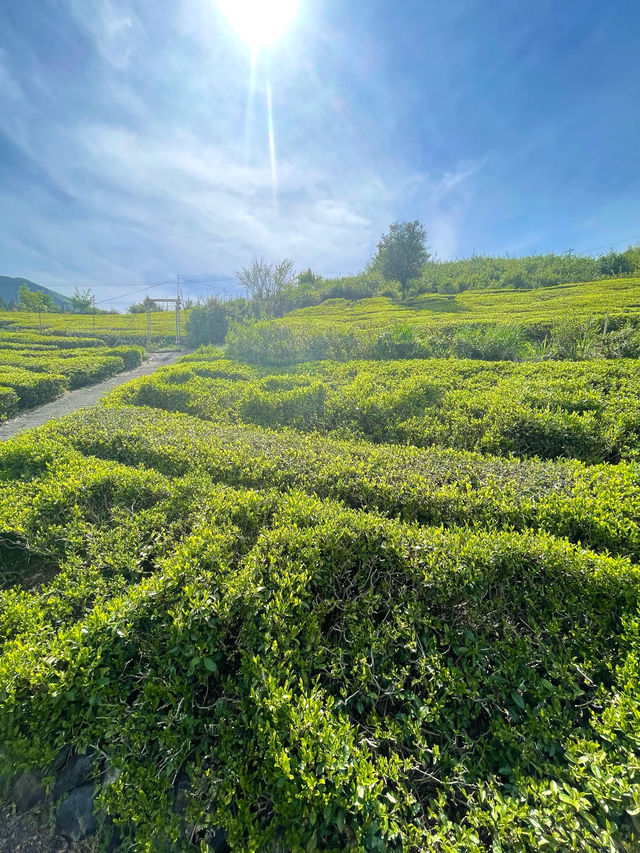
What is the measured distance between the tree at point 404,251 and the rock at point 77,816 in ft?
104

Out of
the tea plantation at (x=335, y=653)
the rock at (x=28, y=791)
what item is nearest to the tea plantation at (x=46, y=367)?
the tea plantation at (x=335, y=653)

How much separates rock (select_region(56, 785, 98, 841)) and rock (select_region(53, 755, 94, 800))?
30 millimetres

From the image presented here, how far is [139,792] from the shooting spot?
1.60 metres

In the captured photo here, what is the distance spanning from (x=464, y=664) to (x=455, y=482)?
59.1 inches

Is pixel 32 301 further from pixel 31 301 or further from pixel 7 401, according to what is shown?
pixel 7 401

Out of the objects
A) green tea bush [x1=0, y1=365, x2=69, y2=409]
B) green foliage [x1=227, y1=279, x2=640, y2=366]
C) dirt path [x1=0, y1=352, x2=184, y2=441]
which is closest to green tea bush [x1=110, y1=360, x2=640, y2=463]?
green foliage [x1=227, y1=279, x2=640, y2=366]

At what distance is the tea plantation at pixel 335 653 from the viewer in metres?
1.52

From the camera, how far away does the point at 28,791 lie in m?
1.84

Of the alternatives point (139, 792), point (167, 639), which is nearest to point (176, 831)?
point (139, 792)

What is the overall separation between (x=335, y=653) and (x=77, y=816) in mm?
1472

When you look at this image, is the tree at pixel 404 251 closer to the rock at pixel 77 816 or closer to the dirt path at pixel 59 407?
the dirt path at pixel 59 407

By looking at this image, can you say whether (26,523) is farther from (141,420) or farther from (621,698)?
(621,698)

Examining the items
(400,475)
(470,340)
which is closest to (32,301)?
(470,340)

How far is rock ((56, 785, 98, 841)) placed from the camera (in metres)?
1.71
